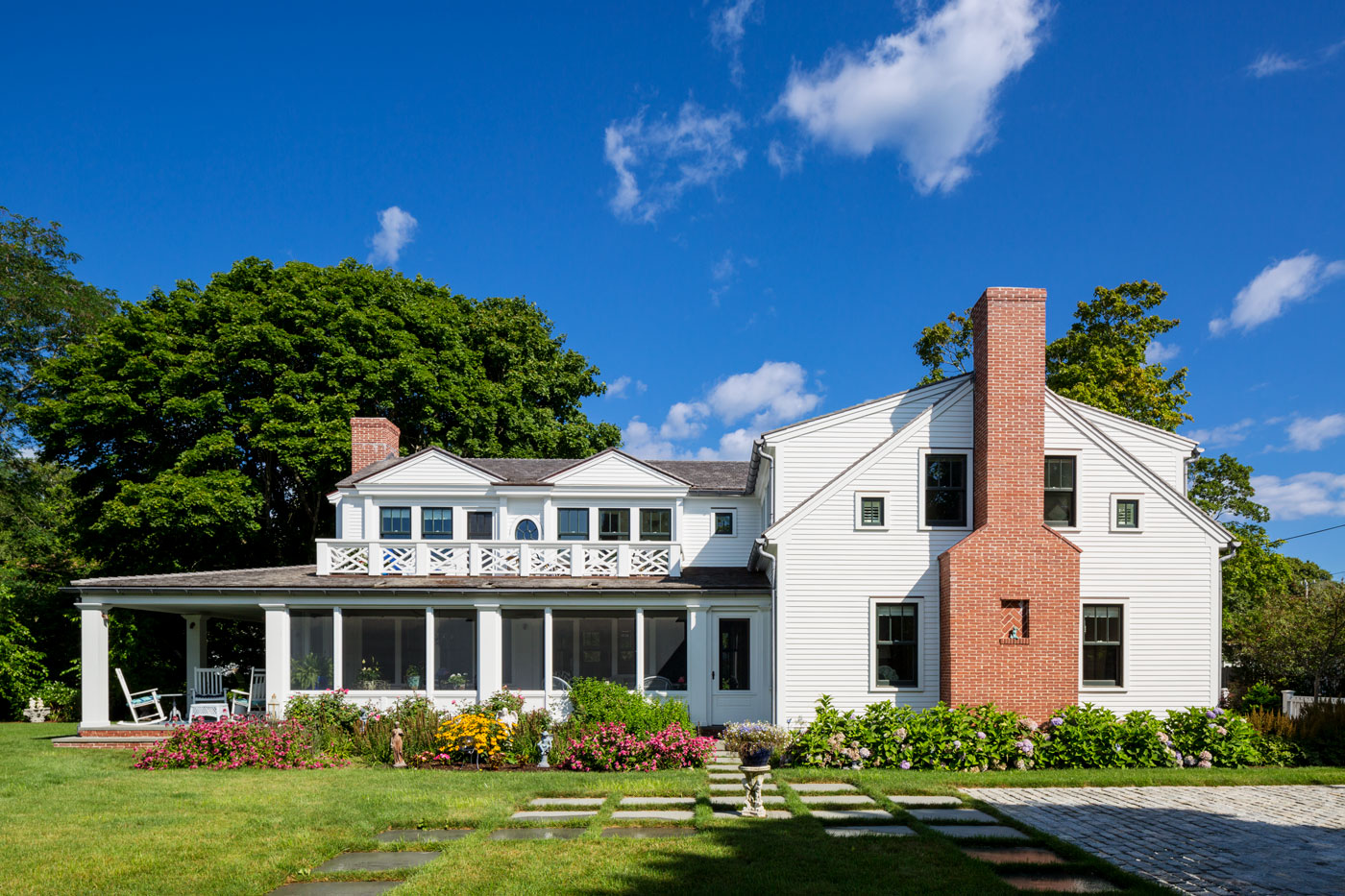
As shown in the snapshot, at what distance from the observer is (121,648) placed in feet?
67.4

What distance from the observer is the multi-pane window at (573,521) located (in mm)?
21922

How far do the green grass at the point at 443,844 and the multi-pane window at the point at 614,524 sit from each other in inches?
366

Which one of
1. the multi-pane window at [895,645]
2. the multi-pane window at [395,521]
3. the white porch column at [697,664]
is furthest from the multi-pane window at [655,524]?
the multi-pane window at [895,645]

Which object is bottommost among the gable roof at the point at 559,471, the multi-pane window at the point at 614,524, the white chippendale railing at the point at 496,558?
the white chippendale railing at the point at 496,558

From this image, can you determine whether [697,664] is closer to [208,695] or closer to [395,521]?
[395,521]

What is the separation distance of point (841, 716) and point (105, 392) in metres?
24.2

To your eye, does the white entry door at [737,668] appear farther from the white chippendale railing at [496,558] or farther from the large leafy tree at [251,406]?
the large leafy tree at [251,406]

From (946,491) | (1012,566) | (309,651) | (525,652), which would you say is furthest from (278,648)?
(1012,566)

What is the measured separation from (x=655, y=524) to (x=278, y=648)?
9.70 metres

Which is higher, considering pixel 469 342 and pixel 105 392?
pixel 469 342

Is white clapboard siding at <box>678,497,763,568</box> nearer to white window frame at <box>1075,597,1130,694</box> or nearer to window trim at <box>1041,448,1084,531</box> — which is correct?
window trim at <box>1041,448,1084,531</box>

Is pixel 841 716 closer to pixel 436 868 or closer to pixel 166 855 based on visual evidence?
pixel 436 868

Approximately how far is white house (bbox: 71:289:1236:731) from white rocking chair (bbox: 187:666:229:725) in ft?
4.51

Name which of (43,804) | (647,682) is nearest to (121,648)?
(43,804)
